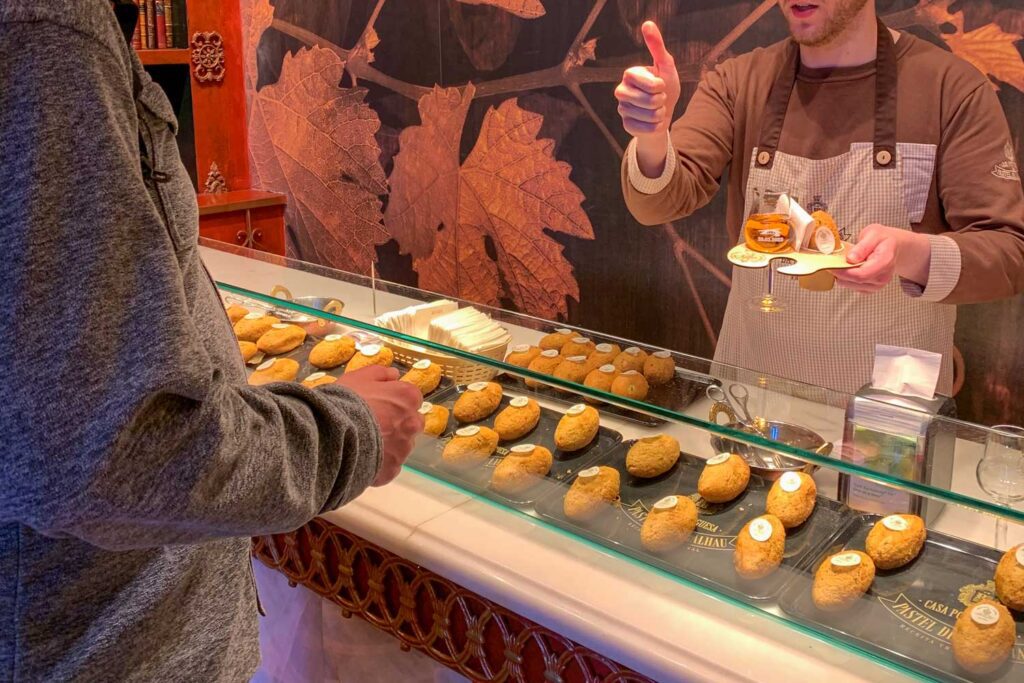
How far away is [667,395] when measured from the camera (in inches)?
55.5

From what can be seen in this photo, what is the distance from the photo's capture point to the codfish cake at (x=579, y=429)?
158 centimetres

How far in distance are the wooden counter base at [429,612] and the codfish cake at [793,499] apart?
1.04 feet

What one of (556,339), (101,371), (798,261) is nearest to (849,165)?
(798,261)

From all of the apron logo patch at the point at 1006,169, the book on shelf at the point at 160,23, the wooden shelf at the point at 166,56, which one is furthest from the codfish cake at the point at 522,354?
the book on shelf at the point at 160,23

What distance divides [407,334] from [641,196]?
77 centimetres

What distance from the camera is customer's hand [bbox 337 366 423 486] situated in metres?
1.02

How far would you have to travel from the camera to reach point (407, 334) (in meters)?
1.73

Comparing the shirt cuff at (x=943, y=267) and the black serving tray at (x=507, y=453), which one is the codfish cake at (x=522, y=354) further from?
Result: the shirt cuff at (x=943, y=267)

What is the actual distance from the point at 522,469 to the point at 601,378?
0.21 meters

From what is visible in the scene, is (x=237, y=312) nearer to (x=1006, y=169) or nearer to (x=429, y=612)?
(x=429, y=612)

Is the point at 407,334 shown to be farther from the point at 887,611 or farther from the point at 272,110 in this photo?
the point at 272,110

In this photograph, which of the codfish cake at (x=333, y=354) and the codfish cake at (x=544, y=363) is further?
the codfish cake at (x=333, y=354)

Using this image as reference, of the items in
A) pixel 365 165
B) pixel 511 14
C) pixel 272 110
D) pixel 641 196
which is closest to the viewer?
pixel 641 196

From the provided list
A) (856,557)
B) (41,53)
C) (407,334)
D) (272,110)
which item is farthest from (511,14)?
(41,53)
